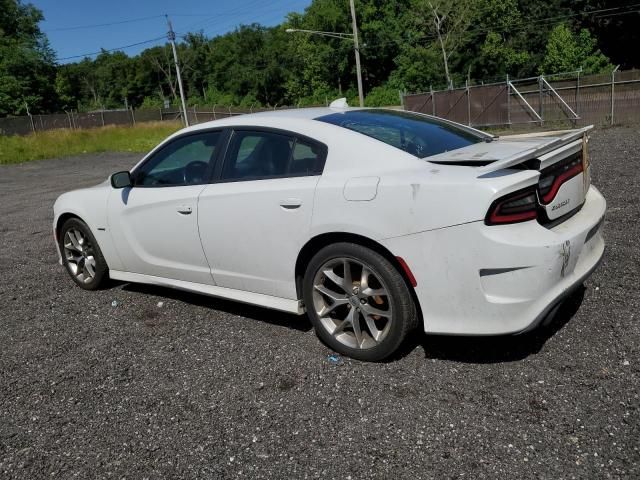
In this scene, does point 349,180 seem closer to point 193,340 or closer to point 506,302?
point 506,302

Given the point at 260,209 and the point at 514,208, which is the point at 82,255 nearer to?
the point at 260,209

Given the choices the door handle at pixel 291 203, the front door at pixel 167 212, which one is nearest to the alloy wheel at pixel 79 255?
the front door at pixel 167 212

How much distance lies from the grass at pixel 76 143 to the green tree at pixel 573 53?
38.5 m

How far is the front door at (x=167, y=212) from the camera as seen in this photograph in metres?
4.01

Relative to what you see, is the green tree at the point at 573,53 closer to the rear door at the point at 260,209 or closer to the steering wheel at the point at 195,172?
the steering wheel at the point at 195,172

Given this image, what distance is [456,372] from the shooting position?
316cm

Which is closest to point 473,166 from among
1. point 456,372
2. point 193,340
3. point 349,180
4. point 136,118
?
point 349,180

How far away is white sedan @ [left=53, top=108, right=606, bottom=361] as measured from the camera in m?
2.78

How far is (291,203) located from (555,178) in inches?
59.7

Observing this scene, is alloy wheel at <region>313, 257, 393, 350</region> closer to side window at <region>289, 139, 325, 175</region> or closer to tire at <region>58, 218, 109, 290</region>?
side window at <region>289, 139, 325, 175</region>

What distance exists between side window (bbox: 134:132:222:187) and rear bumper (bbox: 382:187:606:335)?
5.61ft

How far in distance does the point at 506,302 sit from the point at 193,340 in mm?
2204

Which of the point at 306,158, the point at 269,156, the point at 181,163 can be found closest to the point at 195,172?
the point at 181,163

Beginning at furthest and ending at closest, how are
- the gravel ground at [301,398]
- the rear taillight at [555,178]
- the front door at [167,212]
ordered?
the front door at [167,212] < the rear taillight at [555,178] < the gravel ground at [301,398]
